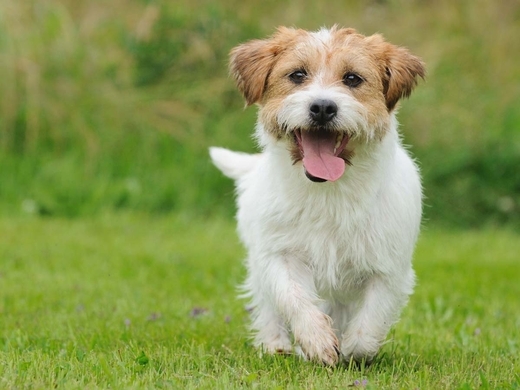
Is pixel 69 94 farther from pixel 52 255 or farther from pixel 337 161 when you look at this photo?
pixel 337 161

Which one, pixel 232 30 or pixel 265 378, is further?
pixel 232 30

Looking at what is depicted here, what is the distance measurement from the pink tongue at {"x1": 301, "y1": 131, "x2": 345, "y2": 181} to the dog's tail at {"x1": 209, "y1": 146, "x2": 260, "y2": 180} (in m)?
1.19

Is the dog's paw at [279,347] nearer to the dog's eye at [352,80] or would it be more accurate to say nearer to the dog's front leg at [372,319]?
the dog's front leg at [372,319]

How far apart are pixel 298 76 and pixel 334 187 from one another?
528 millimetres

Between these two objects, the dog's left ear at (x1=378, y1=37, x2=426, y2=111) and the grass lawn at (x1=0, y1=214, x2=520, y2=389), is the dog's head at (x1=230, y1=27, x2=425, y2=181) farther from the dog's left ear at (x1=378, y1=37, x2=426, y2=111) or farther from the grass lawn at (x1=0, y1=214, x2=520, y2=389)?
the grass lawn at (x1=0, y1=214, x2=520, y2=389)

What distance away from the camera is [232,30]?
10680 millimetres

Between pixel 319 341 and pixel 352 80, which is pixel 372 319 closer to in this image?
pixel 319 341

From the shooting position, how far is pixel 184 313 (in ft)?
19.0

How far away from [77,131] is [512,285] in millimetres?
5027

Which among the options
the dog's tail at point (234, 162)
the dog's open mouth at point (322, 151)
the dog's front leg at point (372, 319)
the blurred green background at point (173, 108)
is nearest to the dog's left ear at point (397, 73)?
the dog's open mouth at point (322, 151)

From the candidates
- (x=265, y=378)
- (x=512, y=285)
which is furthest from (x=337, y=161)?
(x=512, y=285)

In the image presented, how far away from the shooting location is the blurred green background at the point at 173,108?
980 centimetres

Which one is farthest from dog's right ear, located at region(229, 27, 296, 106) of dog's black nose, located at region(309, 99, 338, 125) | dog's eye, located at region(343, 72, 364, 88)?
dog's black nose, located at region(309, 99, 338, 125)

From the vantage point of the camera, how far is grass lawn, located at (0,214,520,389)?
12.6 feet
